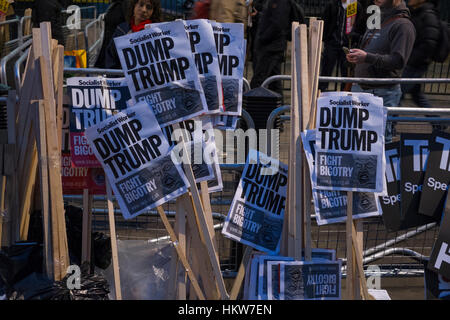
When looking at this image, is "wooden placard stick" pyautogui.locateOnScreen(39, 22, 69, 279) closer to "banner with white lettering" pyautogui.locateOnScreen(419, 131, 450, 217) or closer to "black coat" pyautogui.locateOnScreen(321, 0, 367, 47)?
"banner with white lettering" pyautogui.locateOnScreen(419, 131, 450, 217)

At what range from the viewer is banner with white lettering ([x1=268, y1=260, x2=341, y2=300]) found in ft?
12.7

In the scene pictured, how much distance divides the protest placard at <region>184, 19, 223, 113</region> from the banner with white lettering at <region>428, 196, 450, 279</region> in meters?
1.68

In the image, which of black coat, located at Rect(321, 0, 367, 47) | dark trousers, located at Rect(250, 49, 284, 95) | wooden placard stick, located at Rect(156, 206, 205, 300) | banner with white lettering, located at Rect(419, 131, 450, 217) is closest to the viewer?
wooden placard stick, located at Rect(156, 206, 205, 300)

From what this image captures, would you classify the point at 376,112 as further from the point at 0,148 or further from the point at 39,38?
the point at 0,148

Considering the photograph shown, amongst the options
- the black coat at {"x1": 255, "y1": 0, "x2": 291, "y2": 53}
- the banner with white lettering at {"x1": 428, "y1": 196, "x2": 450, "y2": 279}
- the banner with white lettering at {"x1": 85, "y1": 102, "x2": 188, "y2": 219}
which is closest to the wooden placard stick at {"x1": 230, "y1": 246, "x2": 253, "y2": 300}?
the banner with white lettering at {"x1": 85, "y1": 102, "x2": 188, "y2": 219}

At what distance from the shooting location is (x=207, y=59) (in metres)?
3.98

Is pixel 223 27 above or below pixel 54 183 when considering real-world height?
above

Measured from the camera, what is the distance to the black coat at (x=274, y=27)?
28.6 ft

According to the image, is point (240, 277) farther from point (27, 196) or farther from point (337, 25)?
point (337, 25)

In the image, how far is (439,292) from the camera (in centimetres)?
418

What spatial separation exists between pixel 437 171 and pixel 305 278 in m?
1.17

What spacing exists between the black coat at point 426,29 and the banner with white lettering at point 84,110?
5.17 meters
